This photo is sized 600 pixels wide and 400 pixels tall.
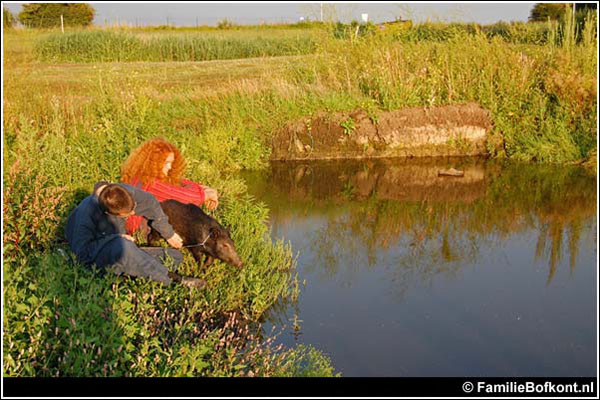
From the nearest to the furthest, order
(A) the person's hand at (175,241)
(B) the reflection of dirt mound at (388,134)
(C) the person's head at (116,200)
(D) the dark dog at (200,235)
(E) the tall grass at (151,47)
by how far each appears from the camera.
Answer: (C) the person's head at (116,200) → (A) the person's hand at (175,241) → (D) the dark dog at (200,235) → (B) the reflection of dirt mound at (388,134) → (E) the tall grass at (151,47)

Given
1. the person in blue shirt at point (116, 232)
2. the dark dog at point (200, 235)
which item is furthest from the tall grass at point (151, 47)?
the person in blue shirt at point (116, 232)

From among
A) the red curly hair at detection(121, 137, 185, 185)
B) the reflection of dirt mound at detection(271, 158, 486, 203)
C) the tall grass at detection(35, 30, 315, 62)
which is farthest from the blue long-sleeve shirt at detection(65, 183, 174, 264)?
the tall grass at detection(35, 30, 315, 62)

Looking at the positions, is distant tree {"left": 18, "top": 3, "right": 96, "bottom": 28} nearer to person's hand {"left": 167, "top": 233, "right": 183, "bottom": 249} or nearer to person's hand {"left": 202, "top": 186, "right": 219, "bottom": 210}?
person's hand {"left": 202, "top": 186, "right": 219, "bottom": 210}

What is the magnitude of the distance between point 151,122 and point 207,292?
182 inches

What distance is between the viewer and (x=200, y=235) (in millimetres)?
7062

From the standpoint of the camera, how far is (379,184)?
1238cm

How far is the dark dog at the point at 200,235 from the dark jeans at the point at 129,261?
2.37 ft

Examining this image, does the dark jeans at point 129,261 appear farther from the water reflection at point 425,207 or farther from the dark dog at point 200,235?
the water reflection at point 425,207

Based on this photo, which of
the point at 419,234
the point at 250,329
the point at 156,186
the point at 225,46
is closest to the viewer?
the point at 250,329

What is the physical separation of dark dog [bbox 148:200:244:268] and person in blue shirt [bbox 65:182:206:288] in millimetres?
367

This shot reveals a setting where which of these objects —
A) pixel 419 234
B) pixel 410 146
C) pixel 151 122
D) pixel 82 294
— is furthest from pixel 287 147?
pixel 82 294

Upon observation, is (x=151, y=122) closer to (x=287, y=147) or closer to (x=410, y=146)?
(x=287, y=147)

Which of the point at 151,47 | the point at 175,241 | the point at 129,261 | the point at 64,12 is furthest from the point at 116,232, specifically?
the point at 64,12

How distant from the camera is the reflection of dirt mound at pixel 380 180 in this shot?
11.7 m
